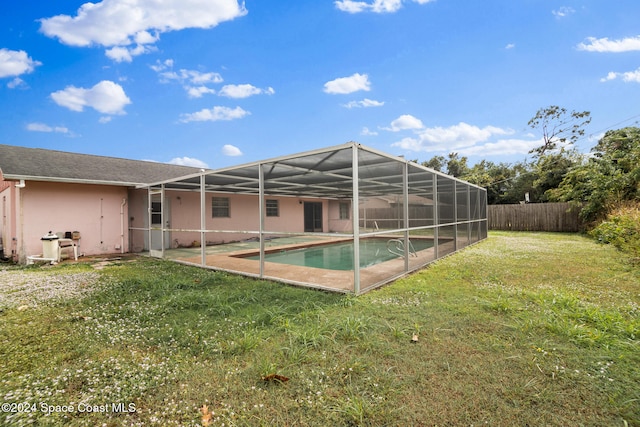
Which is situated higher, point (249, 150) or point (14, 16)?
point (14, 16)

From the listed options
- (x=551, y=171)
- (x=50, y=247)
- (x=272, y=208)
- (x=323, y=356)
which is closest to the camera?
(x=323, y=356)

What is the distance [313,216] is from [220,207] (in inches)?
261

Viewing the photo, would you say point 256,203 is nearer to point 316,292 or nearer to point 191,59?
point 191,59

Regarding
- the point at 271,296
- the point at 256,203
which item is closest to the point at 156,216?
the point at 256,203

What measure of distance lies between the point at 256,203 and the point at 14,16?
31.4 ft

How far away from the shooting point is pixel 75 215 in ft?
27.4

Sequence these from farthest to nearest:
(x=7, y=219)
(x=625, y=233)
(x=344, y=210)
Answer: (x=344, y=210) < (x=7, y=219) < (x=625, y=233)

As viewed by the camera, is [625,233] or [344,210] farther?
[344,210]

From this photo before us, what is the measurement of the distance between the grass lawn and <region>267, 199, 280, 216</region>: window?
998 centimetres

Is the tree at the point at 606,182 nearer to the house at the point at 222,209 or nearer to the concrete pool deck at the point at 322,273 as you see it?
the house at the point at 222,209

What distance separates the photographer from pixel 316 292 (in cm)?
452

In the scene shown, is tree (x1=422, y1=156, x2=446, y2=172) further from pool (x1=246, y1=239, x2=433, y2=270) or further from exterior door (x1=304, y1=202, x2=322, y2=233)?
pool (x1=246, y1=239, x2=433, y2=270)

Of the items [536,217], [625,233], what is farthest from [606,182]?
[625,233]

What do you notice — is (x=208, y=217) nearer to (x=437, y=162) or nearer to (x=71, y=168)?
(x=71, y=168)
